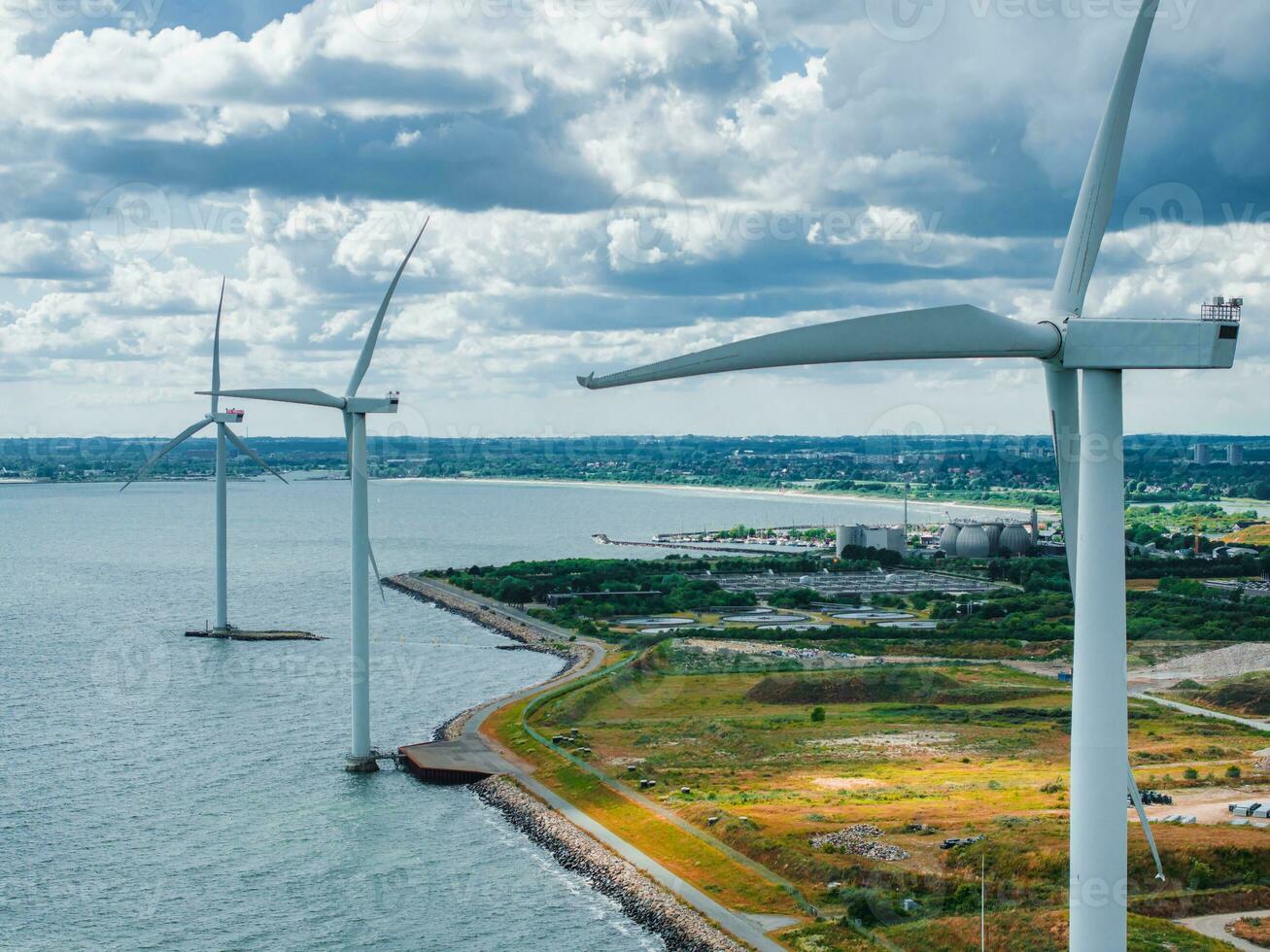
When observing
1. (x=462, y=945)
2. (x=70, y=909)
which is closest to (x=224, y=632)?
(x=70, y=909)

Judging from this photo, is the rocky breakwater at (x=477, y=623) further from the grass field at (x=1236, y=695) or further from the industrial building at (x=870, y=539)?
the industrial building at (x=870, y=539)

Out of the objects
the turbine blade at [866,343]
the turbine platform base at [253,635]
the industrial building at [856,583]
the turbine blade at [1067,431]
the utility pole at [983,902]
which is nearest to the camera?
the turbine blade at [866,343]

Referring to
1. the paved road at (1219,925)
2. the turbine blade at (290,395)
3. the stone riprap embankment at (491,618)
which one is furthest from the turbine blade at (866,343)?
the stone riprap embankment at (491,618)

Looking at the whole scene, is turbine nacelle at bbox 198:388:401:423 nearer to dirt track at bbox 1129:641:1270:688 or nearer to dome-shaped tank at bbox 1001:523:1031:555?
dirt track at bbox 1129:641:1270:688

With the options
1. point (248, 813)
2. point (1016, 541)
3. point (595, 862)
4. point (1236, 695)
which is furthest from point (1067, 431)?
point (1016, 541)

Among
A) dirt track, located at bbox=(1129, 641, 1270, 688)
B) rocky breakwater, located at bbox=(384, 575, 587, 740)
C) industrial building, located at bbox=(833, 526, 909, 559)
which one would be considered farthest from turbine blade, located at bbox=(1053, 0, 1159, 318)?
industrial building, located at bbox=(833, 526, 909, 559)

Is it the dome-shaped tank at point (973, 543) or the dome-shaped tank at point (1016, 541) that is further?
the dome-shaped tank at point (973, 543)
